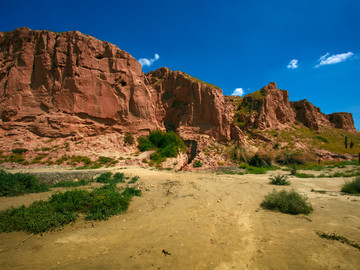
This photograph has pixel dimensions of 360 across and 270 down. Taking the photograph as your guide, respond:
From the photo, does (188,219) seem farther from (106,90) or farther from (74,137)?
(106,90)

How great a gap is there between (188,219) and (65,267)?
10.2ft

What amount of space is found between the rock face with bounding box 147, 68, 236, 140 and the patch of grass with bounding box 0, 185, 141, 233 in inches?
876

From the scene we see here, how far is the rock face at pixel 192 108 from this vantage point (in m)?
28.3

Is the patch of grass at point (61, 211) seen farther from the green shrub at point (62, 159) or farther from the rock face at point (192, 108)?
the rock face at point (192, 108)

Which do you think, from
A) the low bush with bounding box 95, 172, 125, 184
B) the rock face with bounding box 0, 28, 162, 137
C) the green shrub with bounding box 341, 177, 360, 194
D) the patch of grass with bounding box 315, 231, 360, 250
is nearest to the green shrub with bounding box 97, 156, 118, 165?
the rock face with bounding box 0, 28, 162, 137

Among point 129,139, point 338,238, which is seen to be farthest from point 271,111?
point 338,238

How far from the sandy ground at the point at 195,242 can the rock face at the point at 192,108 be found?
2269 cm

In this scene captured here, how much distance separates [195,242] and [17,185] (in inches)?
327

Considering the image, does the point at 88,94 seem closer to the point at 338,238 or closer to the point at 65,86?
the point at 65,86

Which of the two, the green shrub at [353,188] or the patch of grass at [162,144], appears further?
the patch of grass at [162,144]

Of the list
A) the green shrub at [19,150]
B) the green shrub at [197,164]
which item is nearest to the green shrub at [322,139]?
the green shrub at [197,164]

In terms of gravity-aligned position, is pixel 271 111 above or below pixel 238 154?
above

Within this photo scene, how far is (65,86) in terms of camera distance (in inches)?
877

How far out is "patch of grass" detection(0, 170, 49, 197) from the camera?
23.4 ft
